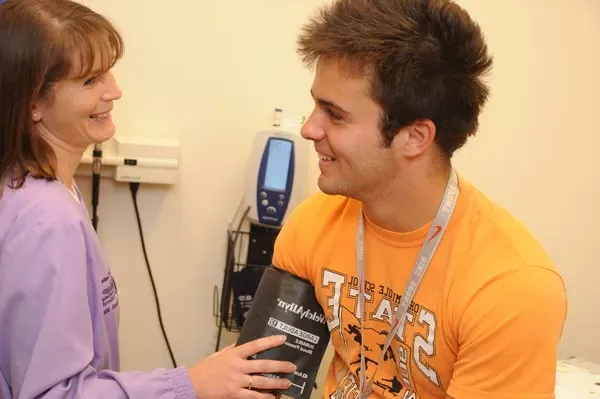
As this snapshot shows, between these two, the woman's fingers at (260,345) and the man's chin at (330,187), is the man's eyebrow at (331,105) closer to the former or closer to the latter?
the man's chin at (330,187)

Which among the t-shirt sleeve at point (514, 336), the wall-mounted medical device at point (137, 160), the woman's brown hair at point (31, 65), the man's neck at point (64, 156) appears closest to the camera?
the t-shirt sleeve at point (514, 336)

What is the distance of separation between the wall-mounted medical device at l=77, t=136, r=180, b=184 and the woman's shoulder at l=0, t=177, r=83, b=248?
62 centimetres

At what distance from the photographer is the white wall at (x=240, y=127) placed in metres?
1.86

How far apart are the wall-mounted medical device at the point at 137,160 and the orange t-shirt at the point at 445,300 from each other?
602 millimetres

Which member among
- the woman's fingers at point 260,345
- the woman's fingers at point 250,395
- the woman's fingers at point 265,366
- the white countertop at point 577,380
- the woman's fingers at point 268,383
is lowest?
the white countertop at point 577,380

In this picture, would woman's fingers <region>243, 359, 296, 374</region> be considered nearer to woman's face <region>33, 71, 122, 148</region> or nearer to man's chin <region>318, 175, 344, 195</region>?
man's chin <region>318, 175, 344, 195</region>

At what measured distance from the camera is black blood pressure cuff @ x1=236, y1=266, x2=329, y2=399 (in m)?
1.28

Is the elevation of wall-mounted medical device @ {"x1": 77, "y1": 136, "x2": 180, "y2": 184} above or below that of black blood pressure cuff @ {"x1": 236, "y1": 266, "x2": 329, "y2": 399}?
above

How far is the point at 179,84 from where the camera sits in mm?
1875

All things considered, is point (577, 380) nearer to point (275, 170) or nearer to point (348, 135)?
point (275, 170)

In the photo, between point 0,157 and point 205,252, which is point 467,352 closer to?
point 0,157

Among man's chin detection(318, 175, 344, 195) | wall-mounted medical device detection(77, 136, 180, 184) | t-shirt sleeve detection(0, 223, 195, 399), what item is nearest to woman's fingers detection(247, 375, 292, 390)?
t-shirt sleeve detection(0, 223, 195, 399)

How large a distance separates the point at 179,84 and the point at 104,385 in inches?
39.4

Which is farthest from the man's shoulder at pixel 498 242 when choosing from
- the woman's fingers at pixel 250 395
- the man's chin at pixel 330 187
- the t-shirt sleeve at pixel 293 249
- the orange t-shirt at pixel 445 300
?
the woman's fingers at pixel 250 395
